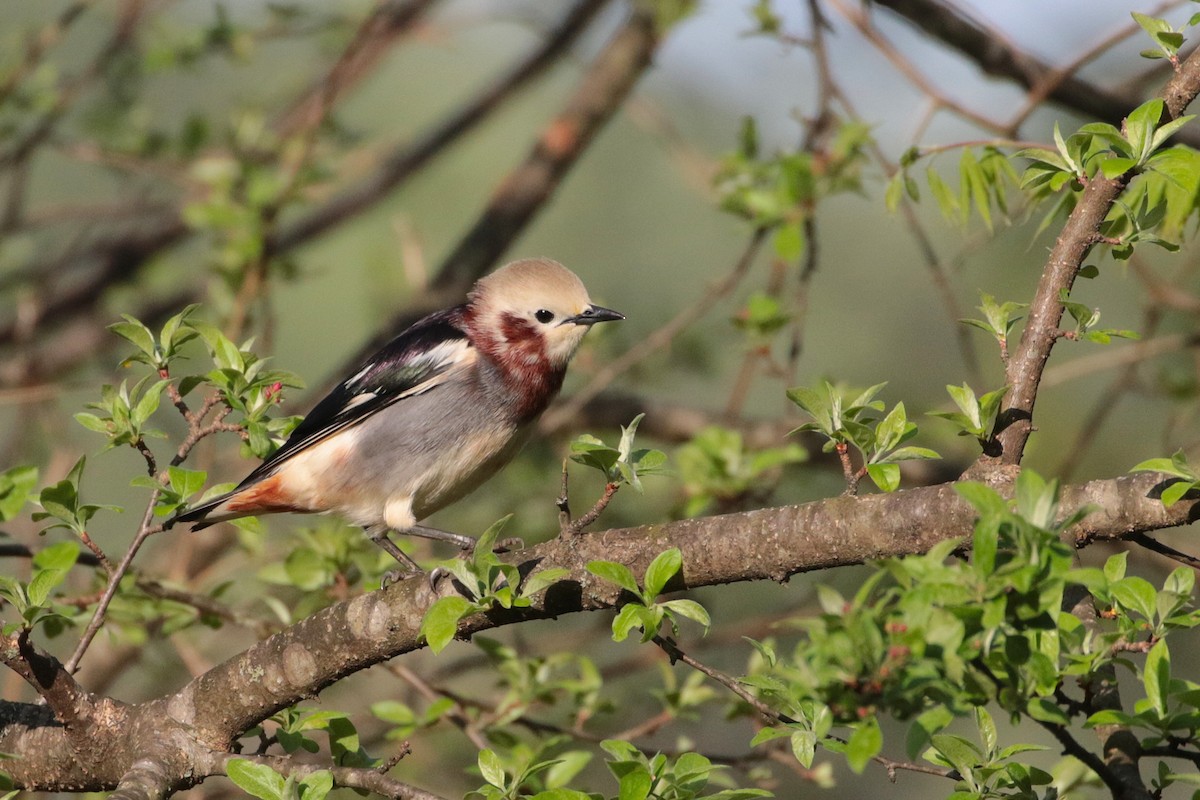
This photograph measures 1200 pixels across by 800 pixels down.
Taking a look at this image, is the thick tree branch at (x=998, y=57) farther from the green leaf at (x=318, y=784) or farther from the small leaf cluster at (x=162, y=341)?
the green leaf at (x=318, y=784)

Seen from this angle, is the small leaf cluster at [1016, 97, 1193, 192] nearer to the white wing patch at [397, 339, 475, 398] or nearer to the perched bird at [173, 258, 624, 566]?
the perched bird at [173, 258, 624, 566]

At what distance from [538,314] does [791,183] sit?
1.17m

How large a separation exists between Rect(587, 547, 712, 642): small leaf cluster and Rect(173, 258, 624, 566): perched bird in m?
1.98

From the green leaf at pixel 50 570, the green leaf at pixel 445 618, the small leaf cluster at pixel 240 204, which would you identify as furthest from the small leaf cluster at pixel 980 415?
the small leaf cluster at pixel 240 204

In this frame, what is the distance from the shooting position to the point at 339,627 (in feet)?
9.78

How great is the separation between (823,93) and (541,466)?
7.98ft

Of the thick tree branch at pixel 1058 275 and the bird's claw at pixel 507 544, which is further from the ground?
the thick tree branch at pixel 1058 275

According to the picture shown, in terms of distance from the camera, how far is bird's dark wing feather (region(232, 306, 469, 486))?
471 centimetres

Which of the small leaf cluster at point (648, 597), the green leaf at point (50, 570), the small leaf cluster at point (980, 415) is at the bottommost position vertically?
the small leaf cluster at point (648, 597)

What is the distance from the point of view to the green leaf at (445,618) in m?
2.47

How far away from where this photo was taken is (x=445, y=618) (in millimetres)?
2486

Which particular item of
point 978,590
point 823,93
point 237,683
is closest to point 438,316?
point 823,93

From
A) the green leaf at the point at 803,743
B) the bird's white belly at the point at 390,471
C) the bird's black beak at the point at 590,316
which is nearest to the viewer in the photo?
the green leaf at the point at 803,743

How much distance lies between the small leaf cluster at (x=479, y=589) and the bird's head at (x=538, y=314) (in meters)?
2.40
